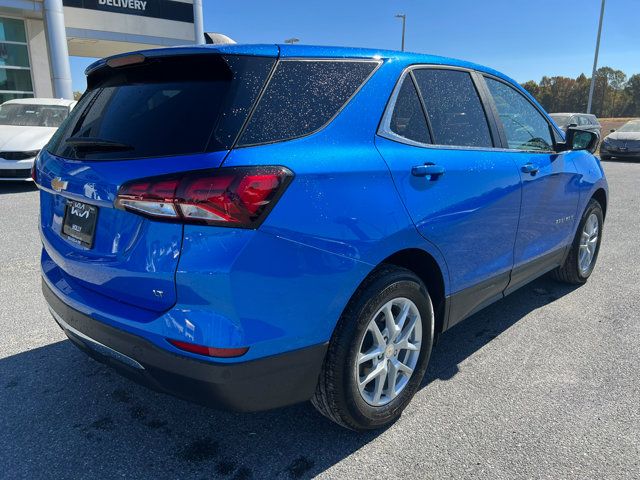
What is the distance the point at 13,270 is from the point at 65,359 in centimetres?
214

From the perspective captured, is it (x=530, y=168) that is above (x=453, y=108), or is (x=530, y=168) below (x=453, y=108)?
below

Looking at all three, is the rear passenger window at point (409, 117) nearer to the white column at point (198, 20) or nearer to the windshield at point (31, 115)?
the windshield at point (31, 115)

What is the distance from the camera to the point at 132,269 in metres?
1.96

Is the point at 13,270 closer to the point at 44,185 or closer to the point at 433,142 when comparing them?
the point at 44,185

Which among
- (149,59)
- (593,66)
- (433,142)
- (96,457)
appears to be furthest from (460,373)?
(593,66)

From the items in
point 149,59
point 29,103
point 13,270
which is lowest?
point 13,270

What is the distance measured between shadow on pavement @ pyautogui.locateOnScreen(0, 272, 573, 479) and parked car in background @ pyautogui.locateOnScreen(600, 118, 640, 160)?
58.5ft

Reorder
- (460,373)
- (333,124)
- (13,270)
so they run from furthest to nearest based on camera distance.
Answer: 1. (13,270)
2. (460,373)
3. (333,124)

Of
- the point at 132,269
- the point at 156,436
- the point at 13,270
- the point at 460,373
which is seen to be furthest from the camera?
the point at 13,270

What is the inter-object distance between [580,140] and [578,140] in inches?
0.8

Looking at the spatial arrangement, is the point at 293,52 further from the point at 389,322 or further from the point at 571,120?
the point at 571,120

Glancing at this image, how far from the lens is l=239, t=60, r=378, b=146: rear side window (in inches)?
76.7

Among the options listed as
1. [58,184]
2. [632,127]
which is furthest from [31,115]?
[632,127]

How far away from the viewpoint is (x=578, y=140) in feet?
13.2
